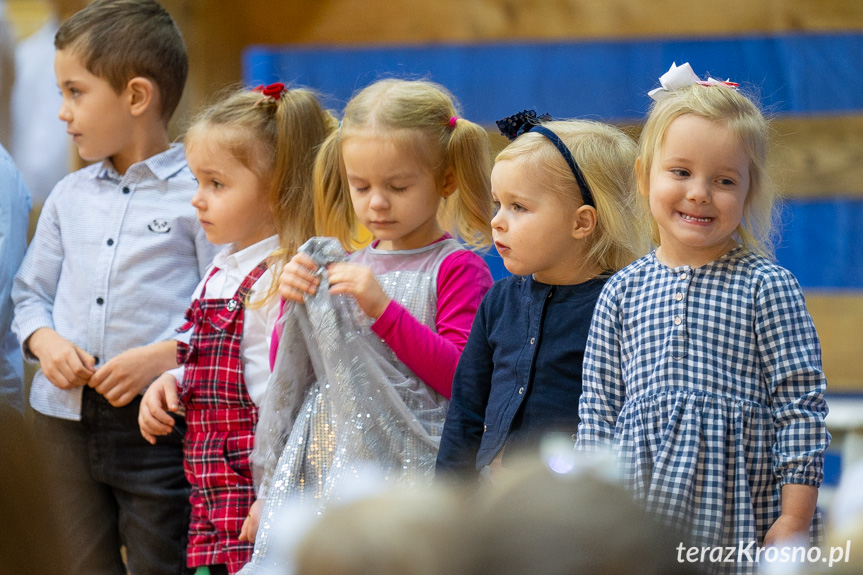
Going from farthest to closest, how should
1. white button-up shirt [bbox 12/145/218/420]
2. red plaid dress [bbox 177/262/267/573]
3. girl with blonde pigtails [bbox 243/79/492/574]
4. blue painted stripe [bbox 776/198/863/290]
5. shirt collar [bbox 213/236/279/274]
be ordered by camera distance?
1. blue painted stripe [bbox 776/198/863/290]
2. white button-up shirt [bbox 12/145/218/420]
3. shirt collar [bbox 213/236/279/274]
4. red plaid dress [bbox 177/262/267/573]
5. girl with blonde pigtails [bbox 243/79/492/574]

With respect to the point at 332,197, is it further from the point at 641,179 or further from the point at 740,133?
the point at 740,133

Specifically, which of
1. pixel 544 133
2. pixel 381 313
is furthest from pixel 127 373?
pixel 544 133

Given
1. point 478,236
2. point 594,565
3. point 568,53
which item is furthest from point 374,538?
point 568,53

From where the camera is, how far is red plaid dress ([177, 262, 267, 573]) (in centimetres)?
195

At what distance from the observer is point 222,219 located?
6.71 ft

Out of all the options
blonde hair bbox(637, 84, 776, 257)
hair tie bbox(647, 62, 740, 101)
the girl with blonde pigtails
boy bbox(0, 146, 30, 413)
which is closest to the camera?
blonde hair bbox(637, 84, 776, 257)

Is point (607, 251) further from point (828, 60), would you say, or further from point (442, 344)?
point (828, 60)

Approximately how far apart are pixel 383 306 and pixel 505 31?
1.90 meters

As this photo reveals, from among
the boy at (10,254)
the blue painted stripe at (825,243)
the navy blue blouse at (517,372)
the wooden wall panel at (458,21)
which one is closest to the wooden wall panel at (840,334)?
the blue painted stripe at (825,243)

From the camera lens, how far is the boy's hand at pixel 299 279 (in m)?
1.75

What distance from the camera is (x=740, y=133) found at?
1488mm

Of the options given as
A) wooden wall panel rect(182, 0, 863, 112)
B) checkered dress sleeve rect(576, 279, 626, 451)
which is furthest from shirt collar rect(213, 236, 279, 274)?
wooden wall panel rect(182, 0, 863, 112)

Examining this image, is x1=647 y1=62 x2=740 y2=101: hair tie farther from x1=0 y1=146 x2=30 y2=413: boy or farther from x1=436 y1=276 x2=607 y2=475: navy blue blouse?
x1=0 y1=146 x2=30 y2=413: boy

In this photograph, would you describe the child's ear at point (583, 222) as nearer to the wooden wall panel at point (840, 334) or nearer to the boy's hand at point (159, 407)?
the boy's hand at point (159, 407)
